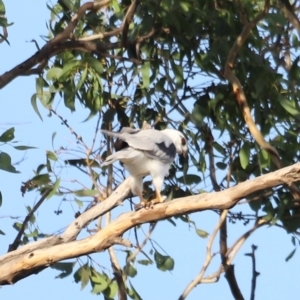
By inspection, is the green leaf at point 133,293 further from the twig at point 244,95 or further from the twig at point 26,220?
the twig at point 244,95

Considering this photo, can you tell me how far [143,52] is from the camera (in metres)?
4.12

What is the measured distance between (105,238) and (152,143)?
800 millimetres

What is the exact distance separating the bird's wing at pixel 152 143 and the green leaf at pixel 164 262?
413 millimetres

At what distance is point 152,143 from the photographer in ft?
13.5

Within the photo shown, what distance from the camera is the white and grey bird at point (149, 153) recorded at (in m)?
4.04

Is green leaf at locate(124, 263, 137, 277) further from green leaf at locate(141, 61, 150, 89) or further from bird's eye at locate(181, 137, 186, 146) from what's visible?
green leaf at locate(141, 61, 150, 89)

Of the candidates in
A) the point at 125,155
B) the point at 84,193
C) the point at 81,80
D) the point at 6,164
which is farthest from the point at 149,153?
the point at 6,164

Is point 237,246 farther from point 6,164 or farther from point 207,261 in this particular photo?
point 6,164

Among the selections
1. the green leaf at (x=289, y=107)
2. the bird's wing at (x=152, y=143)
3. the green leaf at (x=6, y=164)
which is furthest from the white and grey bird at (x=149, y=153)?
the green leaf at (x=6, y=164)

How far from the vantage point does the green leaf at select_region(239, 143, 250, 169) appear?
4.07 meters

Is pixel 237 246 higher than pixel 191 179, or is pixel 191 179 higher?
pixel 191 179

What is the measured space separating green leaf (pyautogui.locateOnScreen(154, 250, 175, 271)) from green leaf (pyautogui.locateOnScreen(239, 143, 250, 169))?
1.71 feet

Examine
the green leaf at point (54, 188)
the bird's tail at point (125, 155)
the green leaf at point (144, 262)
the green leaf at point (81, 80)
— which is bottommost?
the green leaf at point (144, 262)

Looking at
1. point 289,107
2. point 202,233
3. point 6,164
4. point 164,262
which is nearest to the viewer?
point 6,164
